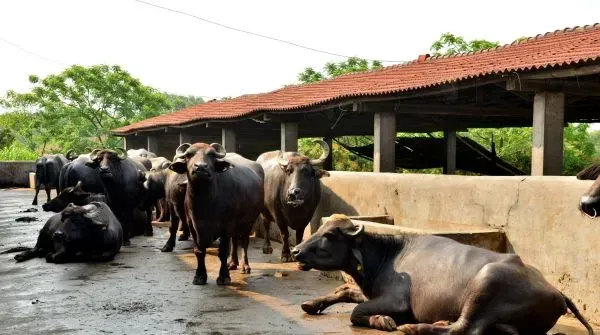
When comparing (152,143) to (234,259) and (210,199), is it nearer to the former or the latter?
(234,259)

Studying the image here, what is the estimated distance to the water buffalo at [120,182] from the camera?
38.2 ft

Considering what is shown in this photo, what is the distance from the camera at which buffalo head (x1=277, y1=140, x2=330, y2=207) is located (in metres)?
9.32

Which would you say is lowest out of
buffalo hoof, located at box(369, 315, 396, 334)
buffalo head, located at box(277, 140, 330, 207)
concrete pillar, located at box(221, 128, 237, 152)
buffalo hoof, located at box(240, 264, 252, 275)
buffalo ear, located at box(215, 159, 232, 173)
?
buffalo hoof, located at box(240, 264, 252, 275)

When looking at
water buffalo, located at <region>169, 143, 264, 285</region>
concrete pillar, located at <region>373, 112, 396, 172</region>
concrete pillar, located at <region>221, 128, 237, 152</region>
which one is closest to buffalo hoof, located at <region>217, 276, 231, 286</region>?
water buffalo, located at <region>169, 143, 264, 285</region>

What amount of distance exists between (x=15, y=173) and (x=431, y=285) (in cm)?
3003

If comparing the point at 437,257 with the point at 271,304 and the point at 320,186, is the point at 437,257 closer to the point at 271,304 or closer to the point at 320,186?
the point at 271,304

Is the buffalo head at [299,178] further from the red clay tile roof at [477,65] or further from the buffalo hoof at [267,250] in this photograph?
the red clay tile roof at [477,65]

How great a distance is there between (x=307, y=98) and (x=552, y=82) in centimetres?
703

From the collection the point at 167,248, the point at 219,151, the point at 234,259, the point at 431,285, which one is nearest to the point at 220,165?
the point at 219,151

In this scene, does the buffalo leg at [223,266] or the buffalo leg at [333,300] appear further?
the buffalo leg at [223,266]

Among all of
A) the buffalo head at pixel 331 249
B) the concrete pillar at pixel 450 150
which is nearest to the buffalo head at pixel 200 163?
the buffalo head at pixel 331 249

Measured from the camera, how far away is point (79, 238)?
369 inches

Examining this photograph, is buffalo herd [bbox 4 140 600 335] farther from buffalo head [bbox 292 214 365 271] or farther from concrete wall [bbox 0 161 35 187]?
concrete wall [bbox 0 161 35 187]

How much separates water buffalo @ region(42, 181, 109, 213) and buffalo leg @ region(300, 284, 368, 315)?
5771mm
